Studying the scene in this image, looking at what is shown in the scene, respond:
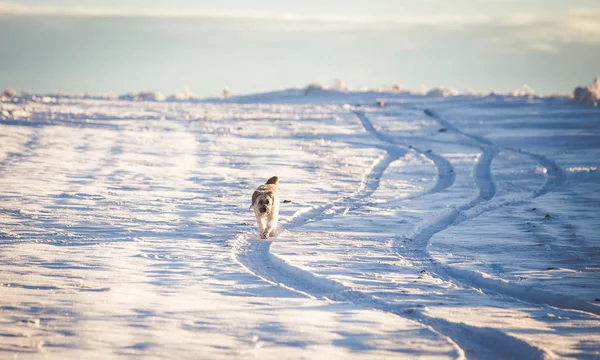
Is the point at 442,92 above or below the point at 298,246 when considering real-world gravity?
above

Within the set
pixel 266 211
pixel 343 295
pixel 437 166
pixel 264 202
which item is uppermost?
pixel 437 166

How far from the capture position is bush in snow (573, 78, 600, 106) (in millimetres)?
32312

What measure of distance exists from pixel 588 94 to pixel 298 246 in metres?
26.5

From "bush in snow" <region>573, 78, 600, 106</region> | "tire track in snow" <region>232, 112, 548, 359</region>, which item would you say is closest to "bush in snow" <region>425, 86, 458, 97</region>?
"bush in snow" <region>573, 78, 600, 106</region>

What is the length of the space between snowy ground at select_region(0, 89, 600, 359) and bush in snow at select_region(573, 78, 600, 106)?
8989mm

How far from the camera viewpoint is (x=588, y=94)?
33.1m

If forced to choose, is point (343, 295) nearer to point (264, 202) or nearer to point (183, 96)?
point (264, 202)

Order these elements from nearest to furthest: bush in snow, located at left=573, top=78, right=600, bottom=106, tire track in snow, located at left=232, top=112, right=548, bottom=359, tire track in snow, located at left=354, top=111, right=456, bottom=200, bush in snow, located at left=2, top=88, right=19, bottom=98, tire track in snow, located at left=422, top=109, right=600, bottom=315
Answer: tire track in snow, located at left=232, top=112, right=548, bottom=359 → tire track in snow, located at left=422, top=109, right=600, bottom=315 → tire track in snow, located at left=354, top=111, right=456, bottom=200 → bush in snow, located at left=573, top=78, right=600, bottom=106 → bush in snow, located at left=2, top=88, right=19, bottom=98

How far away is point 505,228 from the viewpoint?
38.8 ft

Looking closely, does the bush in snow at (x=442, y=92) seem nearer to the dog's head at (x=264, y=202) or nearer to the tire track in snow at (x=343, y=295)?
the tire track in snow at (x=343, y=295)

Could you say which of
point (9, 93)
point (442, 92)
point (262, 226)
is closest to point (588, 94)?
point (442, 92)

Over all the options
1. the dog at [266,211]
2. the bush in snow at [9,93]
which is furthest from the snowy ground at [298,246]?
the bush in snow at [9,93]

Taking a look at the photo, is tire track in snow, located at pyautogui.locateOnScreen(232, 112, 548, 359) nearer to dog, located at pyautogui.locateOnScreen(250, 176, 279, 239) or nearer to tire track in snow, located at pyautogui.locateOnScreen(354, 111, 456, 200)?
dog, located at pyautogui.locateOnScreen(250, 176, 279, 239)

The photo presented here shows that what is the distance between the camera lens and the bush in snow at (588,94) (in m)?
32.3
